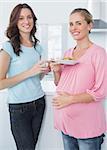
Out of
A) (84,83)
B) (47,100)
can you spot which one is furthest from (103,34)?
(84,83)

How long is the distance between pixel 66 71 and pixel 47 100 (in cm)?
36

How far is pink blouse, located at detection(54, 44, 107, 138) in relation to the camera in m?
1.25

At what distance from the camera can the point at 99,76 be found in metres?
1.24

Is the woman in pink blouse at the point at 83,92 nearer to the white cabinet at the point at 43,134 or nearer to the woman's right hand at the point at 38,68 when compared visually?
the woman's right hand at the point at 38,68

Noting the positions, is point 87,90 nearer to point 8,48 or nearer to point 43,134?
point 8,48

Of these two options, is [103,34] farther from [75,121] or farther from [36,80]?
[75,121]

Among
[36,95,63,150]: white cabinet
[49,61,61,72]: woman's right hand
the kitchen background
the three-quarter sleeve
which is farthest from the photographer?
the kitchen background

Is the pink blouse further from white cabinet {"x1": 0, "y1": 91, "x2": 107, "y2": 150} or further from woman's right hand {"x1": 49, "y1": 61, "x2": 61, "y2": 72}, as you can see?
white cabinet {"x1": 0, "y1": 91, "x2": 107, "y2": 150}

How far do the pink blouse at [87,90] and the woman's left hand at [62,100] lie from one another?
3 cm

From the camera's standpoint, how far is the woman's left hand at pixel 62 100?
4.12 feet

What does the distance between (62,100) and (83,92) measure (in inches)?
4.0

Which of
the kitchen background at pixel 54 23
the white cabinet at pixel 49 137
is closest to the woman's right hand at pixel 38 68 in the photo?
the white cabinet at pixel 49 137

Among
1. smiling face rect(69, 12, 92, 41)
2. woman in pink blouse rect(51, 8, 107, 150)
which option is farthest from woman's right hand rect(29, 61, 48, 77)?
smiling face rect(69, 12, 92, 41)

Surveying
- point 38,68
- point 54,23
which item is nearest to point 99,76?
point 38,68
